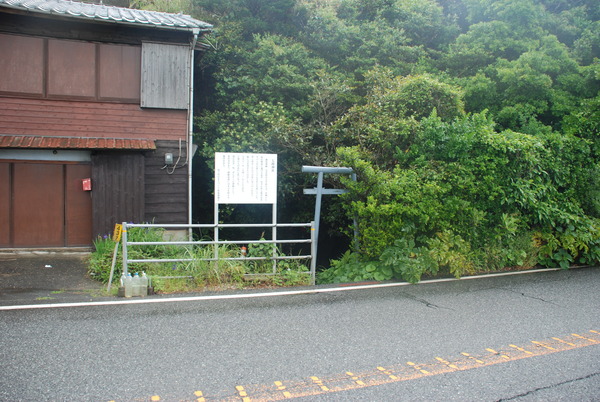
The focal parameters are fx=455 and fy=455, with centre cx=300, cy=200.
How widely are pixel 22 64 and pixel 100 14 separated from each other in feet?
7.11

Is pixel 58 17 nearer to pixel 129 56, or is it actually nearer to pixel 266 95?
pixel 129 56

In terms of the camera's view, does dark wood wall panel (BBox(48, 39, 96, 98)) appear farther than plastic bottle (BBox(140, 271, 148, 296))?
Yes

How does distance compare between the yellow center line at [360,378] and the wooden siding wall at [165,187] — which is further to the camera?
the wooden siding wall at [165,187]

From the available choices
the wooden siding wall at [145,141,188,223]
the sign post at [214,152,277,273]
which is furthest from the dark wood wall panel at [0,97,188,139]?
the sign post at [214,152,277,273]

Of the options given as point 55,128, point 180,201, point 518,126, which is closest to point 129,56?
point 55,128

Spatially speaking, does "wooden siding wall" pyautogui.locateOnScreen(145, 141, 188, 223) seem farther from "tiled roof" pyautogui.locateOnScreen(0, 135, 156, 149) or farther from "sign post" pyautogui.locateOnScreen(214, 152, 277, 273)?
"sign post" pyautogui.locateOnScreen(214, 152, 277, 273)

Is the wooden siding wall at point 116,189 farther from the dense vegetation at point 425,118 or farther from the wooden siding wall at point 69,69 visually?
the dense vegetation at point 425,118

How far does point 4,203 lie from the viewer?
35.3 feet

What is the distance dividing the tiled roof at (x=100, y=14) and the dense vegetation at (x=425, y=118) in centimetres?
304

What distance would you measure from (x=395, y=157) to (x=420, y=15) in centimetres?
1103

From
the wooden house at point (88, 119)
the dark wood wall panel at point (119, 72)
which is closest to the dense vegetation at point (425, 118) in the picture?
the wooden house at point (88, 119)

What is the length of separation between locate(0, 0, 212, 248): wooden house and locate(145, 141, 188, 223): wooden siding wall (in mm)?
25

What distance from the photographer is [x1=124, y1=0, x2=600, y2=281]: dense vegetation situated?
8773mm

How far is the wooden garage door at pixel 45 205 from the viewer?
10.8 metres
